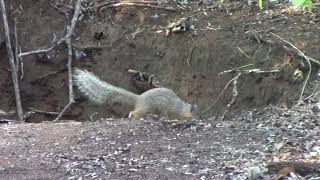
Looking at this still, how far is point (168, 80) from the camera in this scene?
8117 millimetres

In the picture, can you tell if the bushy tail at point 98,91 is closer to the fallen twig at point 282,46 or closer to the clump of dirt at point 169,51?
the clump of dirt at point 169,51

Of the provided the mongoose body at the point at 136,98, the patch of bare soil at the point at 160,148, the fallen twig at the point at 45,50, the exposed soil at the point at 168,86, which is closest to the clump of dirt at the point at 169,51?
the exposed soil at the point at 168,86

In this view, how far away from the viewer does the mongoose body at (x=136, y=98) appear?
684 centimetres

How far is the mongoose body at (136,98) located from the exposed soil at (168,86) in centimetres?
45

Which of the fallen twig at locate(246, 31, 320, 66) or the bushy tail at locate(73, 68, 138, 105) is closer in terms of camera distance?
the fallen twig at locate(246, 31, 320, 66)

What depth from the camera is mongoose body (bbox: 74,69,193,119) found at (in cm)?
684

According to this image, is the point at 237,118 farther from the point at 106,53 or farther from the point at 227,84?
the point at 106,53

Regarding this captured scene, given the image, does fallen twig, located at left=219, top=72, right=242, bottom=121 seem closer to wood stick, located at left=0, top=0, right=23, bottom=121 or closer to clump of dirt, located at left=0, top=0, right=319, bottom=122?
clump of dirt, located at left=0, top=0, right=319, bottom=122

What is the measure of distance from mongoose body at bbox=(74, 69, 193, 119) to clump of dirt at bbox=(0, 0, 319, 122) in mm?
578

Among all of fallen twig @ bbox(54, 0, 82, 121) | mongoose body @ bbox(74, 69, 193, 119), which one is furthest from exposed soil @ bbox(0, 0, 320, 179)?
mongoose body @ bbox(74, 69, 193, 119)

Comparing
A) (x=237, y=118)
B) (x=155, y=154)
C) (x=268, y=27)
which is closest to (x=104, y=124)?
(x=155, y=154)

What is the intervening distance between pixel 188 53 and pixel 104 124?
2.54m

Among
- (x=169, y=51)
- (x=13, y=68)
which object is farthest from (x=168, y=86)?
(x=13, y=68)

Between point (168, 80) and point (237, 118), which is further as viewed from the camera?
point (168, 80)
